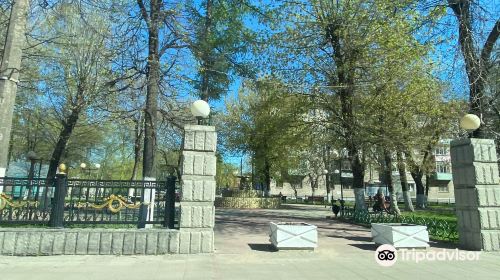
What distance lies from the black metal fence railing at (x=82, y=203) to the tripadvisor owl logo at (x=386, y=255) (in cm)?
471

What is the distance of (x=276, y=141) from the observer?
822 inches

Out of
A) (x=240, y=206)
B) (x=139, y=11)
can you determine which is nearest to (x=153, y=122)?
(x=139, y=11)

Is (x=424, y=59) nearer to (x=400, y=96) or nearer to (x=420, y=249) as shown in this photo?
(x=400, y=96)

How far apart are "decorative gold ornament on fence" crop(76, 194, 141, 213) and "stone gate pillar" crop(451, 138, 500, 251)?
8470 mm

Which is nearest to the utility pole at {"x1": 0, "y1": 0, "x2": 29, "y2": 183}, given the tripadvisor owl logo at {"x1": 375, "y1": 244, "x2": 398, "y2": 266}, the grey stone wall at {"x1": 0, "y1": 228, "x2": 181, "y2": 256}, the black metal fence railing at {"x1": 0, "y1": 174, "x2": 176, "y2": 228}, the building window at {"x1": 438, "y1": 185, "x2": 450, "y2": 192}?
the black metal fence railing at {"x1": 0, "y1": 174, "x2": 176, "y2": 228}

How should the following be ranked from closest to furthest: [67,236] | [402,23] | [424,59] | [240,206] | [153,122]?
[67,236] < [153,122] < [402,23] < [424,59] < [240,206]

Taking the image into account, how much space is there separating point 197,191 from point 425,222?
8.26 metres

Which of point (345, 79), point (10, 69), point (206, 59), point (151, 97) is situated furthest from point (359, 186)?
point (10, 69)

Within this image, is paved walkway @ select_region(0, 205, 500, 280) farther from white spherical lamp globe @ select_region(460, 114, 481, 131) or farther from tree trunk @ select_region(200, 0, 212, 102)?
tree trunk @ select_region(200, 0, 212, 102)

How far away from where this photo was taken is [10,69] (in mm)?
9625

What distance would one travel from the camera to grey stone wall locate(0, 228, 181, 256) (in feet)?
27.3

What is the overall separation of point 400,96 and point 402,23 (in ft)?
12.3

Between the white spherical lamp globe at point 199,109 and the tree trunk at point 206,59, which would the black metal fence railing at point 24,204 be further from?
the tree trunk at point 206,59

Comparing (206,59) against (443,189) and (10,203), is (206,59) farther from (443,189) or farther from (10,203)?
(443,189)
